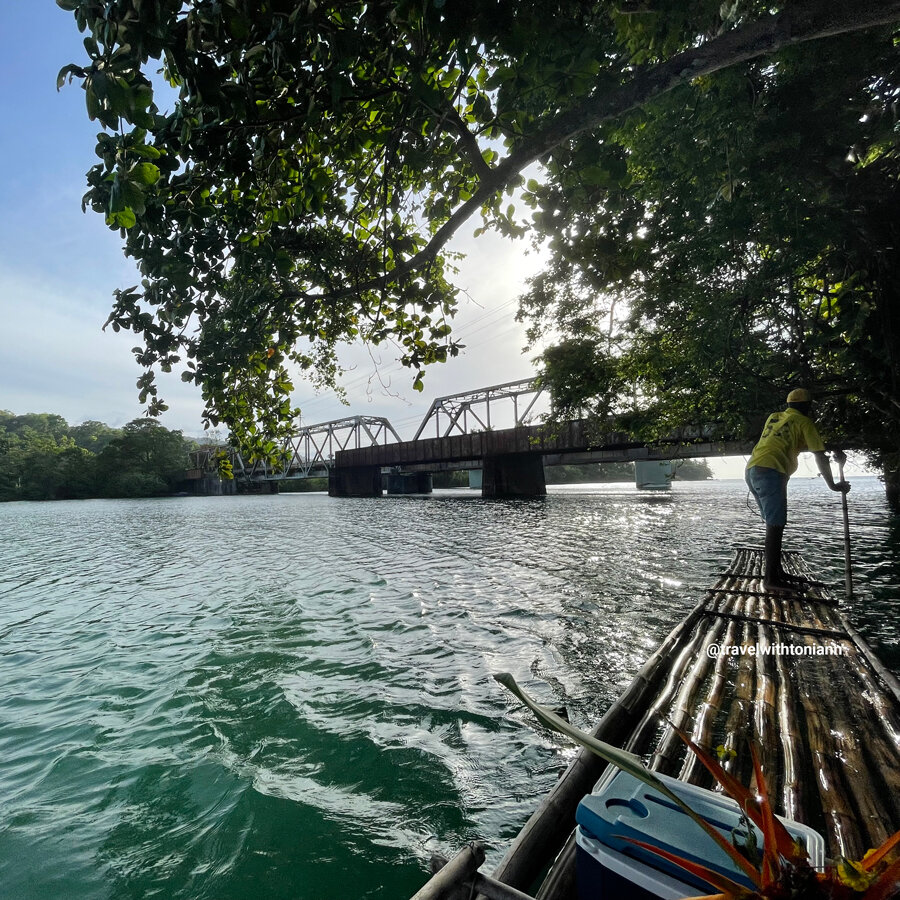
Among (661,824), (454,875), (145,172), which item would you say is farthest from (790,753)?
(145,172)

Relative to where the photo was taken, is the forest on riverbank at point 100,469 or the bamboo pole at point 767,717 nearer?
the bamboo pole at point 767,717

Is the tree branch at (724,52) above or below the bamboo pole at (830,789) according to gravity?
above

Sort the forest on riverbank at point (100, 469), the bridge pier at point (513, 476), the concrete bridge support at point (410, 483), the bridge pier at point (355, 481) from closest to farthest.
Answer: the bridge pier at point (513, 476) → the bridge pier at point (355, 481) → the concrete bridge support at point (410, 483) → the forest on riverbank at point (100, 469)

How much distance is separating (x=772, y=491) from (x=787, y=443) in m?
0.84

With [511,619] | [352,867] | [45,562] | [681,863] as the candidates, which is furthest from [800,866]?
[45,562]

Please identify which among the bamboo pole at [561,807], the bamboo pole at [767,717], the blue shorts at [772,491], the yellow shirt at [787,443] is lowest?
the bamboo pole at [767,717]

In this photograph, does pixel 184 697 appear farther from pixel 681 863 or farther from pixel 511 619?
pixel 681 863

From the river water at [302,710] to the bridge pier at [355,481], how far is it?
70.5m

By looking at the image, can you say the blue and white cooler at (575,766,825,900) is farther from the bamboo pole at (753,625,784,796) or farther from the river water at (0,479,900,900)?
the river water at (0,479,900,900)

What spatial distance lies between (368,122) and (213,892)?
7198 mm

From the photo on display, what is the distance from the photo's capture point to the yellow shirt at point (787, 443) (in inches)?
306

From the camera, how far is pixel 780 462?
311 inches

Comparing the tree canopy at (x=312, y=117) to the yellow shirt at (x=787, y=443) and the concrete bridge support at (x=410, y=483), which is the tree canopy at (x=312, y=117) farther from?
the concrete bridge support at (x=410, y=483)

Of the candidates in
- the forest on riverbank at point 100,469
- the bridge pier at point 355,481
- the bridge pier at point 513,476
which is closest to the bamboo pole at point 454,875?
the bridge pier at point 513,476
